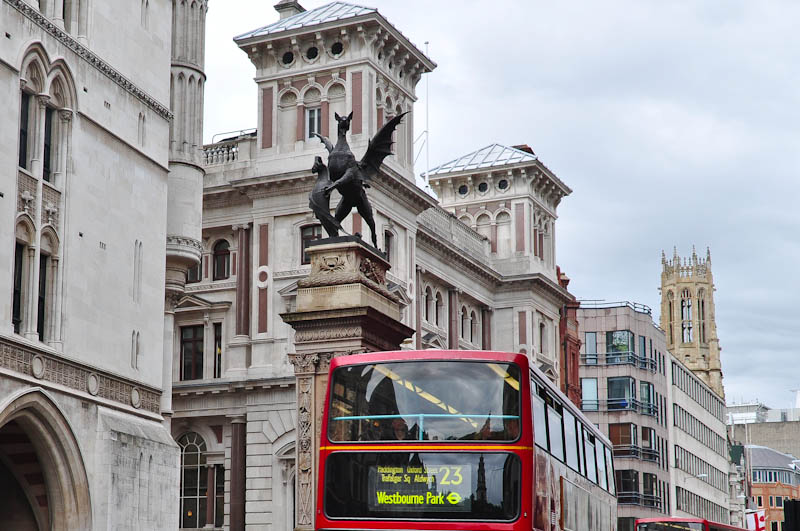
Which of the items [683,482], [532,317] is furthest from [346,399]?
[683,482]

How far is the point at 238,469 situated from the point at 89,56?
927 inches

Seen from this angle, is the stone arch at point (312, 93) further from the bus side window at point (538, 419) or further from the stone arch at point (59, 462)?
the bus side window at point (538, 419)

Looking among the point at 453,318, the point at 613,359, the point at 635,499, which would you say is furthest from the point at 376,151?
the point at 613,359

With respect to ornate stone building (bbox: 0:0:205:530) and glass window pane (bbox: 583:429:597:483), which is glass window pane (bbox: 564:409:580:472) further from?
ornate stone building (bbox: 0:0:205:530)

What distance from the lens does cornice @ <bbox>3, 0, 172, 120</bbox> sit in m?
32.0

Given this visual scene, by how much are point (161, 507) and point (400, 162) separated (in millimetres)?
23802

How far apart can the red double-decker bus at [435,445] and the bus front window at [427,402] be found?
0.02 m

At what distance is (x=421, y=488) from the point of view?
2070cm

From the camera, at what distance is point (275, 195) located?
180ft

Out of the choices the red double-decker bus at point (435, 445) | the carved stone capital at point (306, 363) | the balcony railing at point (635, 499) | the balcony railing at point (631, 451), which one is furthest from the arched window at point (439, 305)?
the red double-decker bus at point (435, 445)

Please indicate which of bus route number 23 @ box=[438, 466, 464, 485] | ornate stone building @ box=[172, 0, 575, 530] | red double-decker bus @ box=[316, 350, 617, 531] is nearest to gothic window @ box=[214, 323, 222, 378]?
ornate stone building @ box=[172, 0, 575, 530]

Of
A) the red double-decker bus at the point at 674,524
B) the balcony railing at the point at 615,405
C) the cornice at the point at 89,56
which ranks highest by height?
the cornice at the point at 89,56

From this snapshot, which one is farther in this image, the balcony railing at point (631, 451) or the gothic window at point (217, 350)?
the balcony railing at point (631, 451)

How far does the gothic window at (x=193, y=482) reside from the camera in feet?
180
